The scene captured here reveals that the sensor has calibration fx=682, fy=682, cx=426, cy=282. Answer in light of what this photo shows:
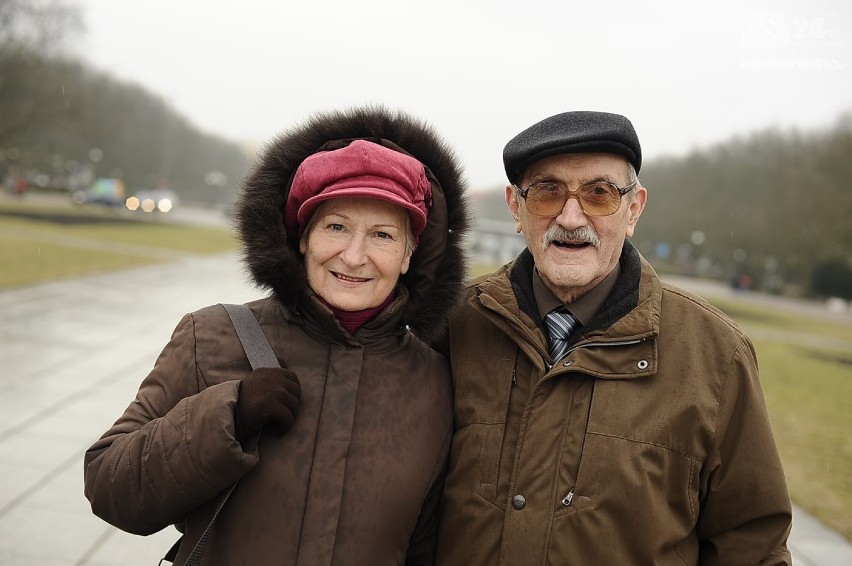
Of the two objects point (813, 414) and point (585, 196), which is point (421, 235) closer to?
point (585, 196)

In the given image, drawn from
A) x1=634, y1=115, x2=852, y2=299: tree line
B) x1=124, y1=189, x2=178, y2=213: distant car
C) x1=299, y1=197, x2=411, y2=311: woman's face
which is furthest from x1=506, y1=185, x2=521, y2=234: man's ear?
x1=124, y1=189, x2=178, y2=213: distant car

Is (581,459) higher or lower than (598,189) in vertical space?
lower

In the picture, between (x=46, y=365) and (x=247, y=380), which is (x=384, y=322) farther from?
(x=46, y=365)

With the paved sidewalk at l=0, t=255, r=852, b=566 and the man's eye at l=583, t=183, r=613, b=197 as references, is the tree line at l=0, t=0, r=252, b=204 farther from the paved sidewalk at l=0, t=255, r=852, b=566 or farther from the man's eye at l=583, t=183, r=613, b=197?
the man's eye at l=583, t=183, r=613, b=197

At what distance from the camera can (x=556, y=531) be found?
1906 millimetres

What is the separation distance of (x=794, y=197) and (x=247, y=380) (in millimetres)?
36688

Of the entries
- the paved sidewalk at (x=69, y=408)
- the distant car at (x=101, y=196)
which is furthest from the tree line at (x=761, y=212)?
the distant car at (x=101, y=196)

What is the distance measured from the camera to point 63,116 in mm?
34031

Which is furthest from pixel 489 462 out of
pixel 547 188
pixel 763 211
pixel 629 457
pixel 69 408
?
pixel 763 211

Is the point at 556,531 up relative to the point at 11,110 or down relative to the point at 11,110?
down

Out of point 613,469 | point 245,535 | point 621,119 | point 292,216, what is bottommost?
point 245,535

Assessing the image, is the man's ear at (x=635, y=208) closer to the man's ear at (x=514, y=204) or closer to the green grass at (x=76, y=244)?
the man's ear at (x=514, y=204)

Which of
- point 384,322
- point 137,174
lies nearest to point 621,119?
point 384,322

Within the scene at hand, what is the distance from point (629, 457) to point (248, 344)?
3.72ft
